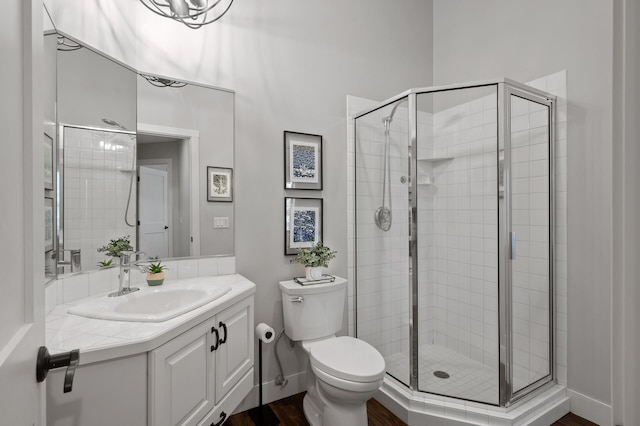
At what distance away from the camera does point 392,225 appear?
7.61 feet

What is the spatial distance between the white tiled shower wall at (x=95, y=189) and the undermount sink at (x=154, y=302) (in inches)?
10.3

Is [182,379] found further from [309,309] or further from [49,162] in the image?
[49,162]

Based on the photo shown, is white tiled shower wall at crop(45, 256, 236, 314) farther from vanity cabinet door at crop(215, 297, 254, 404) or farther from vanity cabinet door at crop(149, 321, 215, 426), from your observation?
vanity cabinet door at crop(149, 321, 215, 426)

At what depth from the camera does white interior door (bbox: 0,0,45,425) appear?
18.4 inches

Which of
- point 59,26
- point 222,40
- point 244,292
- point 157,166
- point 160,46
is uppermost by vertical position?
point 222,40

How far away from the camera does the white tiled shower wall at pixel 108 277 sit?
4.41ft

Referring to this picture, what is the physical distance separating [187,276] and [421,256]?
63.2 inches

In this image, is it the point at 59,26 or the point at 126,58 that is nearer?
the point at 59,26

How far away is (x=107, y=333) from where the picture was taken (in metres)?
1.06

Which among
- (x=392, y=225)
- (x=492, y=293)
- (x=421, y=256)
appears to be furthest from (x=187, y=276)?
(x=492, y=293)

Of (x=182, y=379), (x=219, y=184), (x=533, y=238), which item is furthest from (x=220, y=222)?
(x=533, y=238)

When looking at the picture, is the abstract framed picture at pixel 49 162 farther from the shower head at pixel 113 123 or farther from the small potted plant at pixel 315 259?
the small potted plant at pixel 315 259

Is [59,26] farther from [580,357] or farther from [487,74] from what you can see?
[580,357]

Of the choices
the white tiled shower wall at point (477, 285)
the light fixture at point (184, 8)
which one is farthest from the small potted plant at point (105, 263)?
the white tiled shower wall at point (477, 285)
